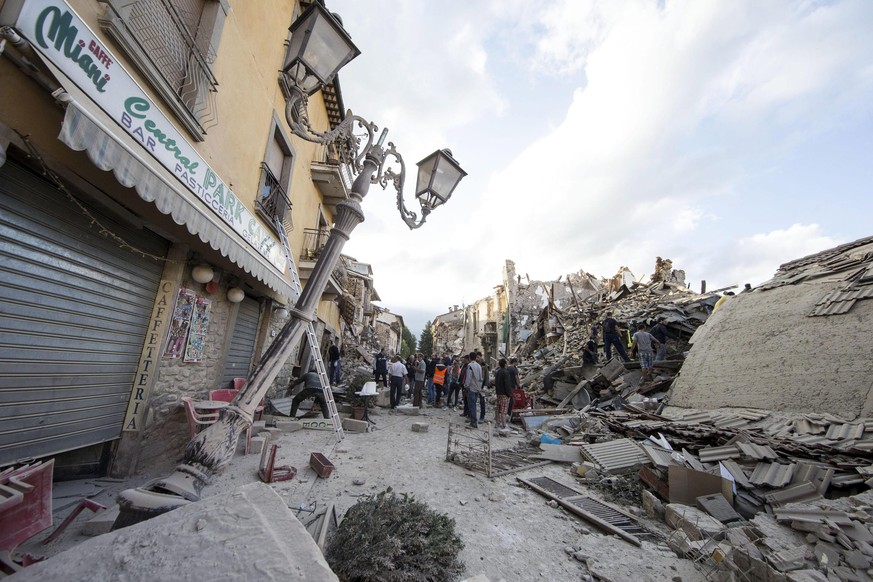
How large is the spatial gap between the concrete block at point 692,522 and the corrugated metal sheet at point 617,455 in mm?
1060

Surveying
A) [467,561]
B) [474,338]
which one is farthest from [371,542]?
[474,338]

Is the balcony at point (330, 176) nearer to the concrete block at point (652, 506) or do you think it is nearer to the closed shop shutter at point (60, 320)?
the closed shop shutter at point (60, 320)

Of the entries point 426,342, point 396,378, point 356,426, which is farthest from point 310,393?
point 426,342

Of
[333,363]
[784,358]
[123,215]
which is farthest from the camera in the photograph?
[333,363]

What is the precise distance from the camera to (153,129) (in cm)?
364

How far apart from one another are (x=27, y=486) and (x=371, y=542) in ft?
6.98

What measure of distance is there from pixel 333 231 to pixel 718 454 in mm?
5974

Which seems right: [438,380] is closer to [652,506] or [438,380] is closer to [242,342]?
[242,342]

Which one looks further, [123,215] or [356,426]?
[356,426]

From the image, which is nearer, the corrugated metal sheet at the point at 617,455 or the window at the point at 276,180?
the corrugated metal sheet at the point at 617,455

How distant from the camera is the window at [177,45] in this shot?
11.5 ft

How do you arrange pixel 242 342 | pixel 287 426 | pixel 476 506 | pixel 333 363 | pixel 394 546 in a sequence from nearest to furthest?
pixel 394 546
pixel 476 506
pixel 287 426
pixel 242 342
pixel 333 363

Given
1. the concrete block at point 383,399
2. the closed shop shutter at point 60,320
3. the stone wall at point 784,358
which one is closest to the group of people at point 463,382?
the concrete block at point 383,399

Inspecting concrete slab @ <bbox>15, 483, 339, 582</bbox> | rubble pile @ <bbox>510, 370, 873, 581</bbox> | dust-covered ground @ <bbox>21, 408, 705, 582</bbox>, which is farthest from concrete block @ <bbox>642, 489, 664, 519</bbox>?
concrete slab @ <bbox>15, 483, 339, 582</bbox>
